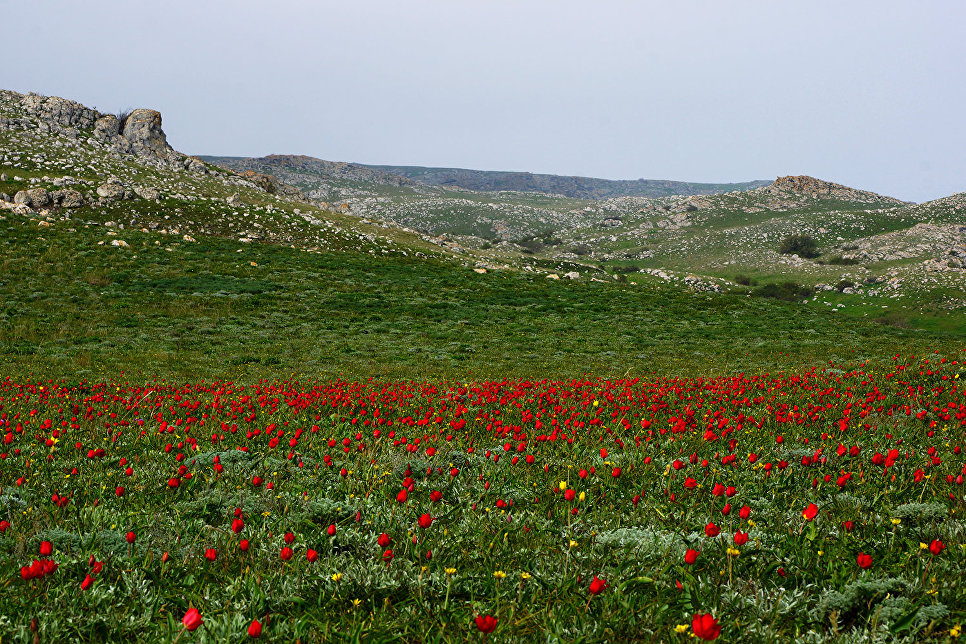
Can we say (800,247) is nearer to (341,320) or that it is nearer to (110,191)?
(341,320)

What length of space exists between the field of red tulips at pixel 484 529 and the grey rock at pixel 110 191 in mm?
54542

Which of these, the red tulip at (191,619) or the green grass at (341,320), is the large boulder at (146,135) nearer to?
the green grass at (341,320)

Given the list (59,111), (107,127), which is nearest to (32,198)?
(107,127)

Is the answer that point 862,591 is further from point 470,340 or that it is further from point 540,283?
point 540,283

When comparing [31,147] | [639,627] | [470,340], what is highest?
[31,147]

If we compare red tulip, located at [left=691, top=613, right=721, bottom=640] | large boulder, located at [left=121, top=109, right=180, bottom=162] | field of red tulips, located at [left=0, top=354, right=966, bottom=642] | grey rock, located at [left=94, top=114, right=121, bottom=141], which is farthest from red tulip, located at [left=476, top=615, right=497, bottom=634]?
grey rock, located at [left=94, top=114, right=121, bottom=141]

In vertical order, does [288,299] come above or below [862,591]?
below

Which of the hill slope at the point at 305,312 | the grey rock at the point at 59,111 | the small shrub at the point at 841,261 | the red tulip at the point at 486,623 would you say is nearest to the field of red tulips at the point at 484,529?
the red tulip at the point at 486,623

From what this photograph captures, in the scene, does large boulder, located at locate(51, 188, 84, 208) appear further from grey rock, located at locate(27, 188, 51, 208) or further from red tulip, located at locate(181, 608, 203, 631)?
red tulip, located at locate(181, 608, 203, 631)

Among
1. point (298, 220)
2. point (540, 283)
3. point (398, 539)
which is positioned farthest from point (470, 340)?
point (298, 220)

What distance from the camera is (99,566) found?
3459 mm

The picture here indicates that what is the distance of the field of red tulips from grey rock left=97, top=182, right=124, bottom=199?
5454cm

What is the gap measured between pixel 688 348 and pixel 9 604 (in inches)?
978

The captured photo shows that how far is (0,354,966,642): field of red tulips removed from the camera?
331 cm
